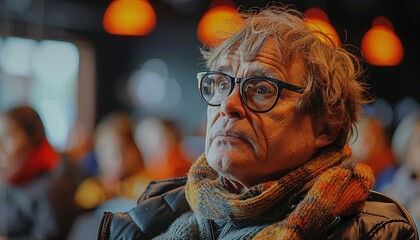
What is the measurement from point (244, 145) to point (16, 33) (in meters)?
7.50

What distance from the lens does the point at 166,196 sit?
2105 mm

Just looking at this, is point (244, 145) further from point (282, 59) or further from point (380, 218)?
point (380, 218)

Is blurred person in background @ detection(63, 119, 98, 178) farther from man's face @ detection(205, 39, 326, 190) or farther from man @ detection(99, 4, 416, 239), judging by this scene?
man's face @ detection(205, 39, 326, 190)

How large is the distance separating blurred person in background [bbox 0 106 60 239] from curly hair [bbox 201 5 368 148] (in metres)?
2.55

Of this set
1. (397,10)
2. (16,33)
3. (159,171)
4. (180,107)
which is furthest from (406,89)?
(159,171)

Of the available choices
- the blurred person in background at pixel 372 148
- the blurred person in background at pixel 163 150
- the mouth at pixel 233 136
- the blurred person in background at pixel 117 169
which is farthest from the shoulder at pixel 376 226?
the blurred person in background at pixel 372 148

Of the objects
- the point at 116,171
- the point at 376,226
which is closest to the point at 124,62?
the point at 116,171

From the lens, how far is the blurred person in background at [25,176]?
169 inches

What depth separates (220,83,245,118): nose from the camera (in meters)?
1.83

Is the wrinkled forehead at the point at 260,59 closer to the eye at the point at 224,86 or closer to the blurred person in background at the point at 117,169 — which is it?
the eye at the point at 224,86

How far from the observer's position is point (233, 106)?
1.83 m

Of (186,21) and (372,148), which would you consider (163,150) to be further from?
(186,21)

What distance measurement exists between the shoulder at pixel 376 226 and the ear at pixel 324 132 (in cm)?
21

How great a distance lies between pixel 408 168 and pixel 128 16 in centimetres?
344
